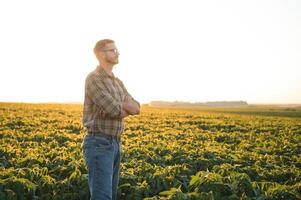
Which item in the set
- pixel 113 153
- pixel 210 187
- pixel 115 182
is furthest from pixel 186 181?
pixel 113 153

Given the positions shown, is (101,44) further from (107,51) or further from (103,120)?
(103,120)

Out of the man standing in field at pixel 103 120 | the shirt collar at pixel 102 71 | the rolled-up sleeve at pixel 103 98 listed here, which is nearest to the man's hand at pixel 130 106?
the man standing in field at pixel 103 120

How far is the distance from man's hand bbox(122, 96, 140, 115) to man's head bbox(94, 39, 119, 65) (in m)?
0.57

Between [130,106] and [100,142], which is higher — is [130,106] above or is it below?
above

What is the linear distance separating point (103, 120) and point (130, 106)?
0.48 meters

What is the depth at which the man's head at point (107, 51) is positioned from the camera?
15.9 feet

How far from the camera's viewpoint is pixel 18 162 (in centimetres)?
849

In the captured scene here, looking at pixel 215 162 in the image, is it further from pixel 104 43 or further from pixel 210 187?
pixel 104 43

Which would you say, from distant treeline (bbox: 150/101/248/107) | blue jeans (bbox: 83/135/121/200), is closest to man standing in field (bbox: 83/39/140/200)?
blue jeans (bbox: 83/135/121/200)

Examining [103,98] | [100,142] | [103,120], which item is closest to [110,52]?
[103,98]

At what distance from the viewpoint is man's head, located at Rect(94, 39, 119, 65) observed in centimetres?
484

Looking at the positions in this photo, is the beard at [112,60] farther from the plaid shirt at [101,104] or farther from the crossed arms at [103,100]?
the crossed arms at [103,100]

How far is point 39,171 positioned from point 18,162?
3.19 ft

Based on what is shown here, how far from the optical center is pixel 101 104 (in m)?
4.57
